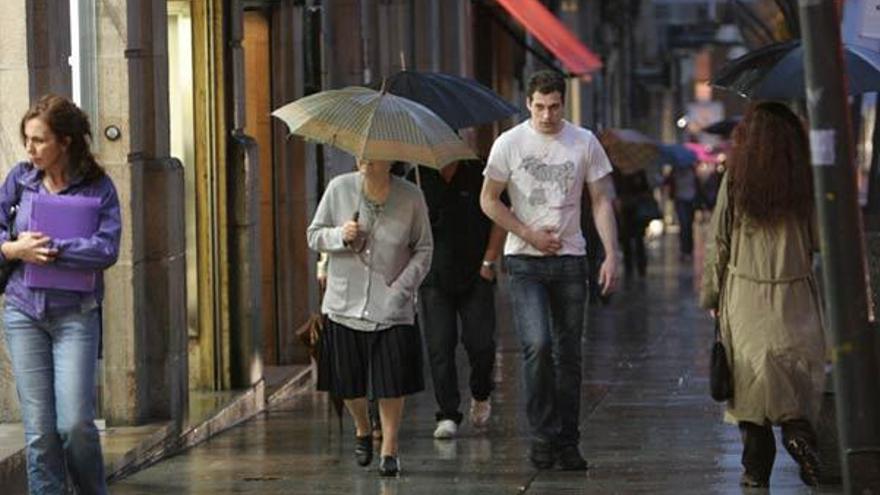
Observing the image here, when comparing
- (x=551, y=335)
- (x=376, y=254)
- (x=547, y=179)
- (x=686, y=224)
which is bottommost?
(x=686, y=224)

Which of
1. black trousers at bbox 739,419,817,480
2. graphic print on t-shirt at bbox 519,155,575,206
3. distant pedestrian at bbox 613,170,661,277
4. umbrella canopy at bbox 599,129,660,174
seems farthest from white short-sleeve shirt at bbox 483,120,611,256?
distant pedestrian at bbox 613,170,661,277

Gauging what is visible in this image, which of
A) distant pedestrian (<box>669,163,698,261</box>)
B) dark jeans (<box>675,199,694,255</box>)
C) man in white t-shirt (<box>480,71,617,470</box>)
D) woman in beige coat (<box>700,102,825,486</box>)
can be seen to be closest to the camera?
woman in beige coat (<box>700,102,825,486</box>)

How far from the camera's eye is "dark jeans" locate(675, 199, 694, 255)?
135ft

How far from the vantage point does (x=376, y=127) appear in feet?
39.8

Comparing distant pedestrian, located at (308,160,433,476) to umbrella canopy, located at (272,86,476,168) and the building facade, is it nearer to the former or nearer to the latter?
umbrella canopy, located at (272,86,476,168)

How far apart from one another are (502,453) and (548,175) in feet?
5.52

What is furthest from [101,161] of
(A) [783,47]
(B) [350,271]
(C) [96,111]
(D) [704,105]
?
(D) [704,105]

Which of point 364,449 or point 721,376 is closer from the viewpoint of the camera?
point 721,376

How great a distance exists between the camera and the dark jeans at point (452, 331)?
46.0ft

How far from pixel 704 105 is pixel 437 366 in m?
72.7

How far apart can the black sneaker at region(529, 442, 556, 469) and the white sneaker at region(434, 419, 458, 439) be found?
1548 millimetres

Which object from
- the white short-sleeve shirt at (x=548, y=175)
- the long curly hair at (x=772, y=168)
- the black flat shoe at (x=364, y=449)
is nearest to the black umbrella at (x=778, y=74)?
the long curly hair at (x=772, y=168)

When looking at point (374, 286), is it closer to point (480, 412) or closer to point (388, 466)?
point (388, 466)

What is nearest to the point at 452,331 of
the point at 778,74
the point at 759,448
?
the point at 778,74
